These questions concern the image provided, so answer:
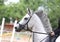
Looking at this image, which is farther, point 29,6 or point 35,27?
point 29,6

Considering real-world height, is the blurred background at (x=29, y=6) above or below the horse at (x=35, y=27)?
above

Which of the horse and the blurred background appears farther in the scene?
the blurred background

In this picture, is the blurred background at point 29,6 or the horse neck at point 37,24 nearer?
the horse neck at point 37,24

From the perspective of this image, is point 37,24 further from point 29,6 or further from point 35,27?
point 29,6

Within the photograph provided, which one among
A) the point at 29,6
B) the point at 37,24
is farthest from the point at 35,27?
the point at 29,6

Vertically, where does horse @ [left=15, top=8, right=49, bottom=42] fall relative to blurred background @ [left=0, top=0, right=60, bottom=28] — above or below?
below

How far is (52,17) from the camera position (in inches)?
998

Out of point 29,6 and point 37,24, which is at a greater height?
point 29,6

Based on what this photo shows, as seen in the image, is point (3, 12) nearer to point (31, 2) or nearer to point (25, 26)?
point (31, 2)

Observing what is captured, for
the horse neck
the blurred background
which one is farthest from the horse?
the blurred background

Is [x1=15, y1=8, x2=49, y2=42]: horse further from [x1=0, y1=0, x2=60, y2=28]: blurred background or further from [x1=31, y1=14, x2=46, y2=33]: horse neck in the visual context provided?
[x1=0, y1=0, x2=60, y2=28]: blurred background

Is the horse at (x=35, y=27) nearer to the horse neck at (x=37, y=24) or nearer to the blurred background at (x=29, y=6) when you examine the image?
the horse neck at (x=37, y=24)

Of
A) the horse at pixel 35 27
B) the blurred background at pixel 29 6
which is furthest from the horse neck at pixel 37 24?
the blurred background at pixel 29 6

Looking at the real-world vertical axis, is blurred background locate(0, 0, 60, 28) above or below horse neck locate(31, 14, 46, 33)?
above
